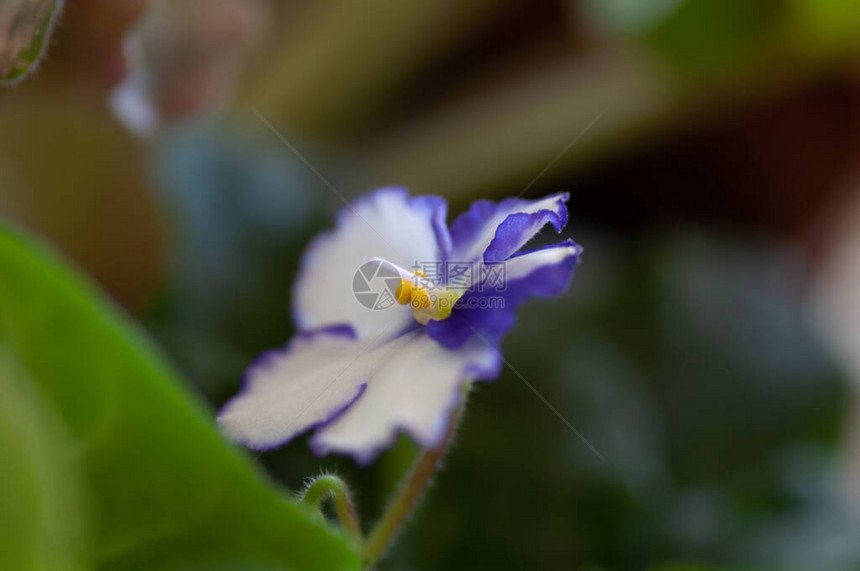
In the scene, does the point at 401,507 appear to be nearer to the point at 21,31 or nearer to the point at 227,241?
the point at 21,31

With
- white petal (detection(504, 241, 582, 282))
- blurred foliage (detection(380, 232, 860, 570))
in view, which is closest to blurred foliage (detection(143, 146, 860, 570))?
blurred foliage (detection(380, 232, 860, 570))

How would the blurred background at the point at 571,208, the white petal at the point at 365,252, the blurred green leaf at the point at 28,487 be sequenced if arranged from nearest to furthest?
the blurred green leaf at the point at 28,487 → the white petal at the point at 365,252 → the blurred background at the point at 571,208

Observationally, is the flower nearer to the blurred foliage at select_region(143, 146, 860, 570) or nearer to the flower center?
the flower center

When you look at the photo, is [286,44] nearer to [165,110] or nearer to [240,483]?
[165,110]

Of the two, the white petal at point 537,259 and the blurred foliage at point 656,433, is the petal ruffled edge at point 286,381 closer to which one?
the white petal at point 537,259

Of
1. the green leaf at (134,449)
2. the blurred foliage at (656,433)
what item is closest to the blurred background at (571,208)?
the blurred foliage at (656,433)

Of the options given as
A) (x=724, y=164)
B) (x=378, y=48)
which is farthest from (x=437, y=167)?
(x=724, y=164)
